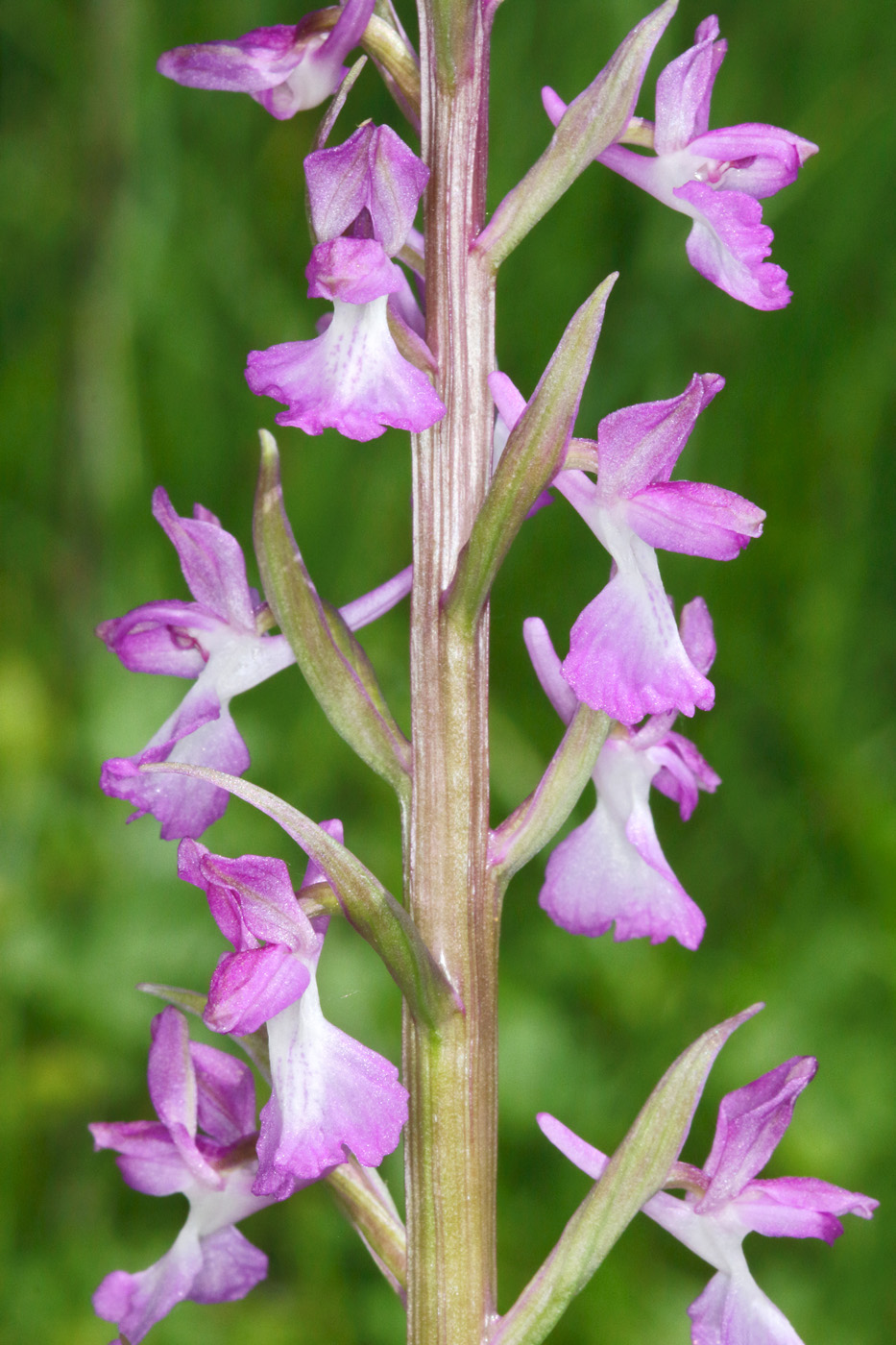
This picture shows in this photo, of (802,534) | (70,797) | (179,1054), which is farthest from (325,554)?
(179,1054)

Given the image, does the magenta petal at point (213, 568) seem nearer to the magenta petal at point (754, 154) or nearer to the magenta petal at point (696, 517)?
the magenta petal at point (696, 517)

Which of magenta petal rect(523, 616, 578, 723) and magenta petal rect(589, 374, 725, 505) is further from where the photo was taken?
magenta petal rect(523, 616, 578, 723)

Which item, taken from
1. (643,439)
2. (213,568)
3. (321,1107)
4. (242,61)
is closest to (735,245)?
(643,439)

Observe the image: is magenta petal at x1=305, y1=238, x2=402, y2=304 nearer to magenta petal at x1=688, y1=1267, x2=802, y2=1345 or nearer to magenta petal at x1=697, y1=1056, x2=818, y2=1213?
magenta petal at x1=697, y1=1056, x2=818, y2=1213

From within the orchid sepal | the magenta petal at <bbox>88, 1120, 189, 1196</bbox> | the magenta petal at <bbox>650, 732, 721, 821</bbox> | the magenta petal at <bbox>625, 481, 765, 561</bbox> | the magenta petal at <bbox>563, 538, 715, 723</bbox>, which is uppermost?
the magenta petal at <bbox>625, 481, 765, 561</bbox>

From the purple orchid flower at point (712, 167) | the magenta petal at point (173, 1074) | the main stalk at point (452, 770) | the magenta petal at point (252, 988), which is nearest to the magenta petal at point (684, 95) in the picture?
the purple orchid flower at point (712, 167)

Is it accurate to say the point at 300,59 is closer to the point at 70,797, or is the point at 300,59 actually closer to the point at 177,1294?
the point at 177,1294

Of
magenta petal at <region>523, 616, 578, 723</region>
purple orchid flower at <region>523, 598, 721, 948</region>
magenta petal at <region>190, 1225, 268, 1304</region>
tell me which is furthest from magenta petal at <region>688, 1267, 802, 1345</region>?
magenta petal at <region>523, 616, 578, 723</region>
